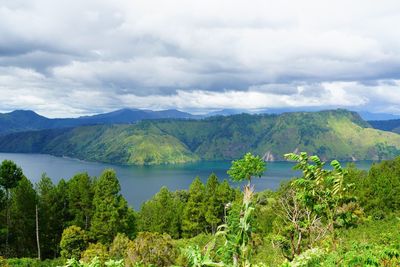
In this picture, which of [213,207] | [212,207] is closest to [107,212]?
[212,207]

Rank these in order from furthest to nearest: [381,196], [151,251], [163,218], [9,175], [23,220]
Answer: [163,218]
[381,196]
[23,220]
[9,175]
[151,251]

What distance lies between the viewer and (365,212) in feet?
220

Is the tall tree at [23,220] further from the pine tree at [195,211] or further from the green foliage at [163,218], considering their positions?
the pine tree at [195,211]

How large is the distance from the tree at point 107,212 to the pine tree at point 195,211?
1915cm

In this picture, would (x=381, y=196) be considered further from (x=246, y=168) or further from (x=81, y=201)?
(x=246, y=168)

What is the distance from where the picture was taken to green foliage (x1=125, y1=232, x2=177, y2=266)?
1325 inches

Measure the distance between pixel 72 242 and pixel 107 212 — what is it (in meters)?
8.39

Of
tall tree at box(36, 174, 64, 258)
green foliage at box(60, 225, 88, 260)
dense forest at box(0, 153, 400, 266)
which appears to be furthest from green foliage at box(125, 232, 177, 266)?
tall tree at box(36, 174, 64, 258)

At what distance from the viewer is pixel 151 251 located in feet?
112

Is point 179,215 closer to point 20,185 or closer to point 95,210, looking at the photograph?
point 95,210

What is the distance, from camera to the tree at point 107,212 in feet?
182

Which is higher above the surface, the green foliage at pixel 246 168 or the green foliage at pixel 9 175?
the green foliage at pixel 246 168

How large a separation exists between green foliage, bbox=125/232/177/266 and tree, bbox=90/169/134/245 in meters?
22.1

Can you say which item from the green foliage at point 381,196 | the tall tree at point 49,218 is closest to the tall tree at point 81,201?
the tall tree at point 49,218
